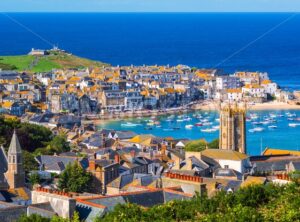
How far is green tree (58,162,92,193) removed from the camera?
62.0 feet

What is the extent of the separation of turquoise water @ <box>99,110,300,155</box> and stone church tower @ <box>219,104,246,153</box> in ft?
24.1

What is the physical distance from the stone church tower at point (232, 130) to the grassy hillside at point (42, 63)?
40.7 metres

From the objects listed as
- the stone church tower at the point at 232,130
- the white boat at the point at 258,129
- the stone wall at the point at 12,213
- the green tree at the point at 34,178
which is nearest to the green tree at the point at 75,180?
the green tree at the point at 34,178

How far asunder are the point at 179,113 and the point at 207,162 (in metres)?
28.9

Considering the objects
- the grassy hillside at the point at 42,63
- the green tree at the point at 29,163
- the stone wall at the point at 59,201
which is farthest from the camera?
the grassy hillside at the point at 42,63

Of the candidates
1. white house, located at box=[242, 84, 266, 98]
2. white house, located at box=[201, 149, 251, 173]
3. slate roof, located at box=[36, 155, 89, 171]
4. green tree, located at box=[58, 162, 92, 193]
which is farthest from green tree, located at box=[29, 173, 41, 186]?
white house, located at box=[242, 84, 266, 98]

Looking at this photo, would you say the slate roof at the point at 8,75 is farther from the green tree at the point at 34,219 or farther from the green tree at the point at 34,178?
the green tree at the point at 34,219

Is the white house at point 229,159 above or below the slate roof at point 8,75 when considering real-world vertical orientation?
below

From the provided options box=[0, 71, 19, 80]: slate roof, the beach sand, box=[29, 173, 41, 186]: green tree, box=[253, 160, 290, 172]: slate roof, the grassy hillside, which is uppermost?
the grassy hillside

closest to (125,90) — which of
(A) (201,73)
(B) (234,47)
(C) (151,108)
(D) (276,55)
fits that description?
(C) (151,108)

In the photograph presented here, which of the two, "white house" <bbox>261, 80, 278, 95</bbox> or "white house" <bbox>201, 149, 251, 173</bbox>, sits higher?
"white house" <bbox>261, 80, 278, 95</bbox>

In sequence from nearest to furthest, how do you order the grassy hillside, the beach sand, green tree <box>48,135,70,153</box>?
1. green tree <box>48,135,70,153</box>
2. the beach sand
3. the grassy hillside

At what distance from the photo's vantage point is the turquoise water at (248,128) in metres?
39.0

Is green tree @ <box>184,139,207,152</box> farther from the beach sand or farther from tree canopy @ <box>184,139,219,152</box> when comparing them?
the beach sand
